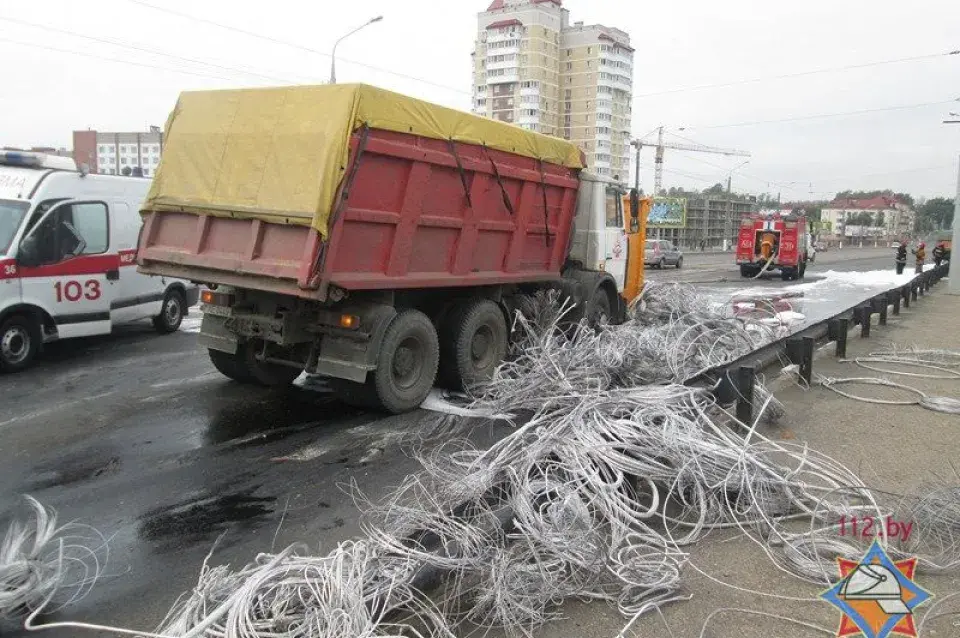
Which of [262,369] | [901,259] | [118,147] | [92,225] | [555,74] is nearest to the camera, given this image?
[262,369]

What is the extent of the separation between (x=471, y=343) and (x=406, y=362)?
1007 millimetres

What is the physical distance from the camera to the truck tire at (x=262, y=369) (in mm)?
7315

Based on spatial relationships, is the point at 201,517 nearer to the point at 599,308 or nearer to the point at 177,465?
the point at 177,465

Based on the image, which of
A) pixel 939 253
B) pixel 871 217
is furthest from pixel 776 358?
pixel 871 217

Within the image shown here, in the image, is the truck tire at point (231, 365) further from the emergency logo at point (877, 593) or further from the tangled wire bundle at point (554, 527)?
the emergency logo at point (877, 593)

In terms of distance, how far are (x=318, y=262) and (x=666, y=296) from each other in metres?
8.49

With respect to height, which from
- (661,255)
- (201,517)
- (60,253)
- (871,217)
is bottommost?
(201,517)

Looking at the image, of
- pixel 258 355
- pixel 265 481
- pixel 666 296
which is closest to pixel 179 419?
pixel 258 355

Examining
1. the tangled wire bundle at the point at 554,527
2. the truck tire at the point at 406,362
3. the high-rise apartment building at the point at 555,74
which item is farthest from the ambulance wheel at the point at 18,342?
the high-rise apartment building at the point at 555,74

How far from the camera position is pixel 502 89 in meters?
90.2

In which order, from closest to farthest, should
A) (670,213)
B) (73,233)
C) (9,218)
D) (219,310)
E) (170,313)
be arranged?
(219,310), (9,218), (73,233), (170,313), (670,213)

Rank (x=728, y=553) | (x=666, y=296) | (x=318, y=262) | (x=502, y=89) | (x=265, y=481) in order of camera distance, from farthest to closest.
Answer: (x=502, y=89)
(x=666, y=296)
(x=318, y=262)
(x=265, y=481)
(x=728, y=553)

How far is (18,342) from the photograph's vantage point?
8.34 metres

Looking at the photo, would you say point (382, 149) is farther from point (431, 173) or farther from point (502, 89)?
point (502, 89)
